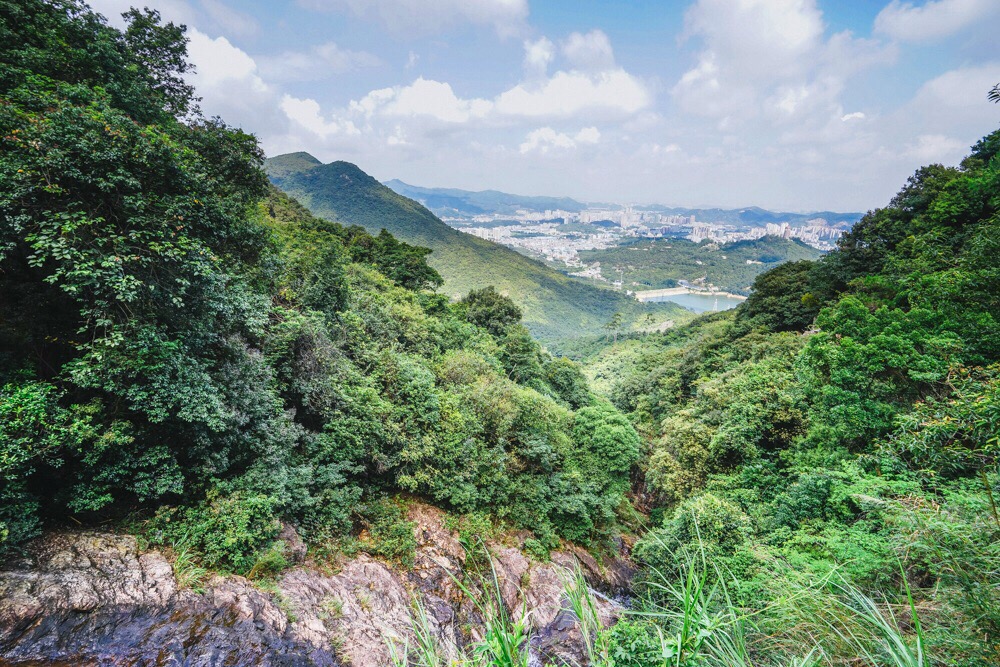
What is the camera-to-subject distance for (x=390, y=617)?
7320mm

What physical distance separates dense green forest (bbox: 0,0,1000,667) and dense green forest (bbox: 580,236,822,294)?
13064 centimetres

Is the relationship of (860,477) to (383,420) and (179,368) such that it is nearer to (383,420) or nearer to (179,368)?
(383,420)

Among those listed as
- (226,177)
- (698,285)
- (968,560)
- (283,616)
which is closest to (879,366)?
(968,560)

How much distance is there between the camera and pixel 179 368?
6.02 m

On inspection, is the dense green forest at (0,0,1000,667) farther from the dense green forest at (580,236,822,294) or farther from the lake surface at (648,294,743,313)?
the dense green forest at (580,236,822,294)

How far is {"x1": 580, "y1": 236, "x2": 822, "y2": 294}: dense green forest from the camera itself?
13800cm

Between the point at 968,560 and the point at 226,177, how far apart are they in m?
14.7

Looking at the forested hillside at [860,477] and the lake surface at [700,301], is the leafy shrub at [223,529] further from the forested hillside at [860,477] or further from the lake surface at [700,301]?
the lake surface at [700,301]

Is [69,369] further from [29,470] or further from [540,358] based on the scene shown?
[540,358]

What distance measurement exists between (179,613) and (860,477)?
39.8ft

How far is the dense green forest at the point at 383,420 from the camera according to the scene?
2.90 meters

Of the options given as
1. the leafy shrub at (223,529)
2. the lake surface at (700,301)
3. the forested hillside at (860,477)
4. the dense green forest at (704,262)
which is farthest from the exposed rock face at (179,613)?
the dense green forest at (704,262)

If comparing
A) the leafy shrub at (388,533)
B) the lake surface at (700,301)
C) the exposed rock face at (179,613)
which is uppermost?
the exposed rock face at (179,613)

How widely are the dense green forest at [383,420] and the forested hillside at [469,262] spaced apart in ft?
235
